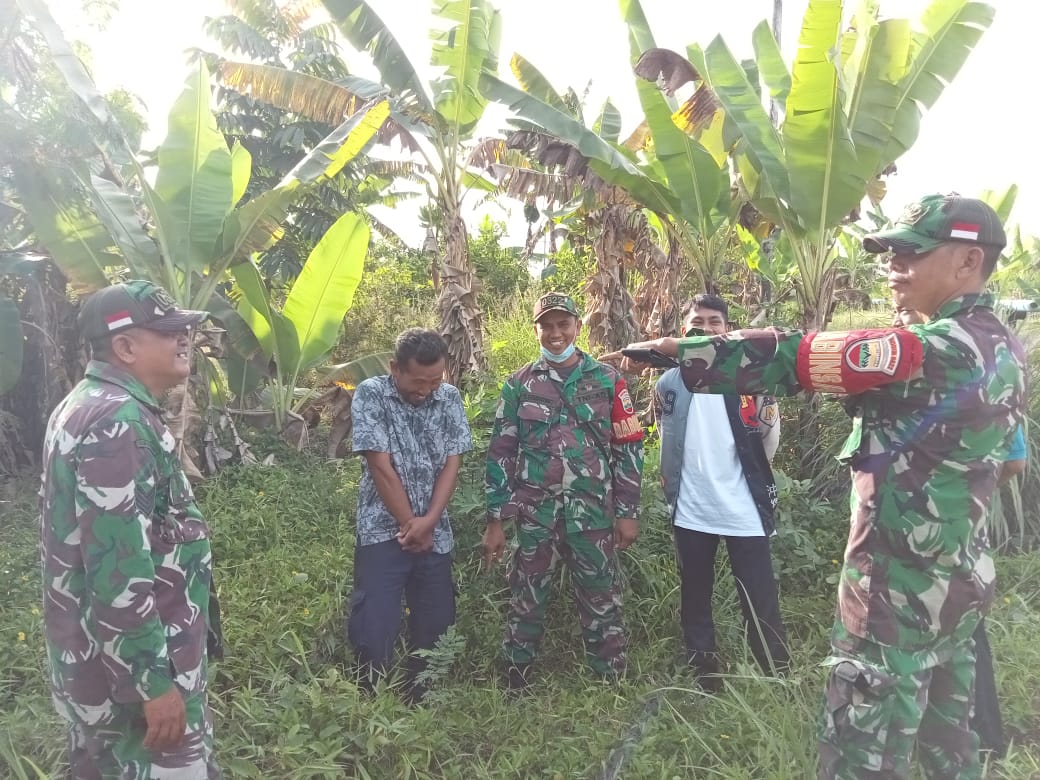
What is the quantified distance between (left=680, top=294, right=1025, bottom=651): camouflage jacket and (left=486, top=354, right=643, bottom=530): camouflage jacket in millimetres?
1222

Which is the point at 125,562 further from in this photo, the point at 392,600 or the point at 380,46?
the point at 380,46

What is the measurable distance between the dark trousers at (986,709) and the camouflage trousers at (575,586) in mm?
1297

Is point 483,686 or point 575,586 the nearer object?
point 575,586

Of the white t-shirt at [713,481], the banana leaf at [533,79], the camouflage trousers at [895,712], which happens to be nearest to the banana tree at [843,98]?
the banana leaf at [533,79]

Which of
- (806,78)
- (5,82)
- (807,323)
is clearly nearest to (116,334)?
(5,82)

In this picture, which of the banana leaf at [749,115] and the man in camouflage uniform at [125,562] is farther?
the banana leaf at [749,115]

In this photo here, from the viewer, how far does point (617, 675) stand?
9.41 ft

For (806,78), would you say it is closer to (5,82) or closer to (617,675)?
(617,675)

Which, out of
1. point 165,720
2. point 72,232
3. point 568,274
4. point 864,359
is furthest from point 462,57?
point 568,274

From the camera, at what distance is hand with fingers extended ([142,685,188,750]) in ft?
4.92

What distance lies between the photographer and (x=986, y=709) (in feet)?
6.58

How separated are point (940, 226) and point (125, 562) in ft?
6.63

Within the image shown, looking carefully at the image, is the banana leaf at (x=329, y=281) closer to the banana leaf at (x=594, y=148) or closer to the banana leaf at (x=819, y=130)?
the banana leaf at (x=594, y=148)

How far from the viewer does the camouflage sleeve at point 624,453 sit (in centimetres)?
285
